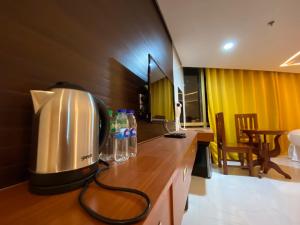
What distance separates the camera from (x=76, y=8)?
26.5 inches

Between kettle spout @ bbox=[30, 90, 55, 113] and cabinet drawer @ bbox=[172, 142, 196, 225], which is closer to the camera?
kettle spout @ bbox=[30, 90, 55, 113]

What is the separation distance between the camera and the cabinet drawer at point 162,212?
1.03 feet

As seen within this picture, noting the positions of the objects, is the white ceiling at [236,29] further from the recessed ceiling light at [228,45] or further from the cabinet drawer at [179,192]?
the cabinet drawer at [179,192]

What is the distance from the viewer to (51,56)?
1.80 feet

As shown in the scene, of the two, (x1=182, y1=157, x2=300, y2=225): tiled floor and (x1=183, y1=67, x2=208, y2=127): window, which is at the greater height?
(x1=183, y1=67, x2=208, y2=127): window

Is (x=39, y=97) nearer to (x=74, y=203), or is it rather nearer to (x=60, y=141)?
(x=60, y=141)

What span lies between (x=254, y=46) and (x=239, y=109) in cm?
151

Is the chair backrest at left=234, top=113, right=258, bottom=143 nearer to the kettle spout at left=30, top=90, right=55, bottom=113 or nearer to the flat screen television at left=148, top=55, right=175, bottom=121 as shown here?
the flat screen television at left=148, top=55, right=175, bottom=121

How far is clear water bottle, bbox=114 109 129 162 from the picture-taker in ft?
2.29

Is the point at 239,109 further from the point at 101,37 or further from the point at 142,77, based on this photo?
the point at 101,37

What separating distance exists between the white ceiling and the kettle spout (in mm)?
1899

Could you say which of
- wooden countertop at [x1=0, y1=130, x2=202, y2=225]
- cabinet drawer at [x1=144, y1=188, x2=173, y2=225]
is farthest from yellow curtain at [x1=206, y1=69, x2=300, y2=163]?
wooden countertop at [x1=0, y1=130, x2=202, y2=225]

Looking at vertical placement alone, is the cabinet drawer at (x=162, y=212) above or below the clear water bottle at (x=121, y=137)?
below

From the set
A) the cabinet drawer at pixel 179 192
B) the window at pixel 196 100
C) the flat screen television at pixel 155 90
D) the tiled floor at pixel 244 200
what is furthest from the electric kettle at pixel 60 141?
the window at pixel 196 100
